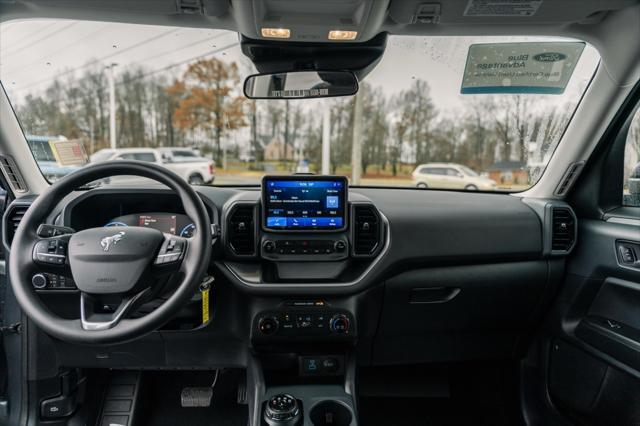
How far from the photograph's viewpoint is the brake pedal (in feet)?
9.48

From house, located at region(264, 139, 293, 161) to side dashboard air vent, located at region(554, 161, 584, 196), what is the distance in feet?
5.40

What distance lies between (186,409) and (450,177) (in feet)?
7.43

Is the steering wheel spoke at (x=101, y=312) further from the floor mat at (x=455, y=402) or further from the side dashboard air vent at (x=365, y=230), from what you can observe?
the floor mat at (x=455, y=402)

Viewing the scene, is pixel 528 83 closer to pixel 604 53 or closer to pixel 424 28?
pixel 604 53

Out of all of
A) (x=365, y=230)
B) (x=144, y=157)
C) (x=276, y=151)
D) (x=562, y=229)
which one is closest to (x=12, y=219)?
(x=144, y=157)

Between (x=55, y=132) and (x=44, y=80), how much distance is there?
0.31 metres

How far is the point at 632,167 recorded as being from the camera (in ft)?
8.34

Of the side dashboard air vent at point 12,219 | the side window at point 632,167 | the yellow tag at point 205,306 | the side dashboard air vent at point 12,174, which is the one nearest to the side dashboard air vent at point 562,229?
the side window at point 632,167

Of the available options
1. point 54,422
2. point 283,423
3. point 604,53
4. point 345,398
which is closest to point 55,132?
point 54,422

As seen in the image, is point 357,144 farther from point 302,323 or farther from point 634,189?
point 634,189

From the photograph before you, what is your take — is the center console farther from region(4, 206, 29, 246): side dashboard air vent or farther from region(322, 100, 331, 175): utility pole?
region(4, 206, 29, 246): side dashboard air vent

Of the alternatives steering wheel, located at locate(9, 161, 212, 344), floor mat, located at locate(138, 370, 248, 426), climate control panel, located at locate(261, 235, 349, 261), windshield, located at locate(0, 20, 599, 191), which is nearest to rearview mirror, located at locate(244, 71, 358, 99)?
windshield, located at locate(0, 20, 599, 191)

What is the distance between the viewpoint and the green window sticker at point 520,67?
2496mm

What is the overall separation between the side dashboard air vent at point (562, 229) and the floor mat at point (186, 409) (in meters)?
2.14
